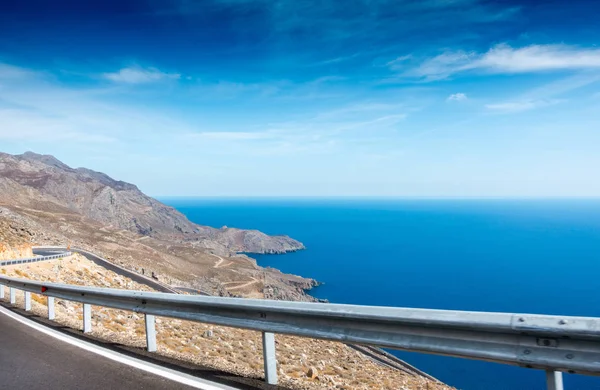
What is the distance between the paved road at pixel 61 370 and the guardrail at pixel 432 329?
3.34ft

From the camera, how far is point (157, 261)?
3383 inches

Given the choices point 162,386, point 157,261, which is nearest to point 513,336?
point 162,386

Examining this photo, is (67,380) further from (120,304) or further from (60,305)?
(60,305)

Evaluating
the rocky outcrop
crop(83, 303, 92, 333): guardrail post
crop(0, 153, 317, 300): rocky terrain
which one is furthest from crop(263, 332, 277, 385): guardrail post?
crop(0, 153, 317, 300): rocky terrain

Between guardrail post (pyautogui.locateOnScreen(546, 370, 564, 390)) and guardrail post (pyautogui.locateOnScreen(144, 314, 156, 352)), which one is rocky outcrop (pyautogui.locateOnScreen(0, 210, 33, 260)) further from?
guardrail post (pyautogui.locateOnScreen(546, 370, 564, 390))

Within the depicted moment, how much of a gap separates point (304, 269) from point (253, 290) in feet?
214

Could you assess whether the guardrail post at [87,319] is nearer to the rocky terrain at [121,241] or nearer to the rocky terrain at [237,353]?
the rocky terrain at [237,353]

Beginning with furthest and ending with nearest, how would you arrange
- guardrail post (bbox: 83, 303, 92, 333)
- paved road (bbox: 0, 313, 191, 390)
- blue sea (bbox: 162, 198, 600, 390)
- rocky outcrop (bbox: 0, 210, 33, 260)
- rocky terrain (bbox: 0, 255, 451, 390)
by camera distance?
blue sea (bbox: 162, 198, 600, 390)
rocky outcrop (bbox: 0, 210, 33, 260)
guardrail post (bbox: 83, 303, 92, 333)
rocky terrain (bbox: 0, 255, 451, 390)
paved road (bbox: 0, 313, 191, 390)

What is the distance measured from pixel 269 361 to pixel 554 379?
2.90m

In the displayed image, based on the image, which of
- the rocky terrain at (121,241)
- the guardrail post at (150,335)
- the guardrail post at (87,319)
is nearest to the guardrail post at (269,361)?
the guardrail post at (150,335)

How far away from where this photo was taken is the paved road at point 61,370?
16.5 feet

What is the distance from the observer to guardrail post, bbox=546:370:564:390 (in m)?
3.26

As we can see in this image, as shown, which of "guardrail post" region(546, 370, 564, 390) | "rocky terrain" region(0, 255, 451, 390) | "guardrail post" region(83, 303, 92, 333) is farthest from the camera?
"guardrail post" region(83, 303, 92, 333)

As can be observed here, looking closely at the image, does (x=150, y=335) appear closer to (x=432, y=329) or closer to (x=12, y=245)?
(x=432, y=329)
